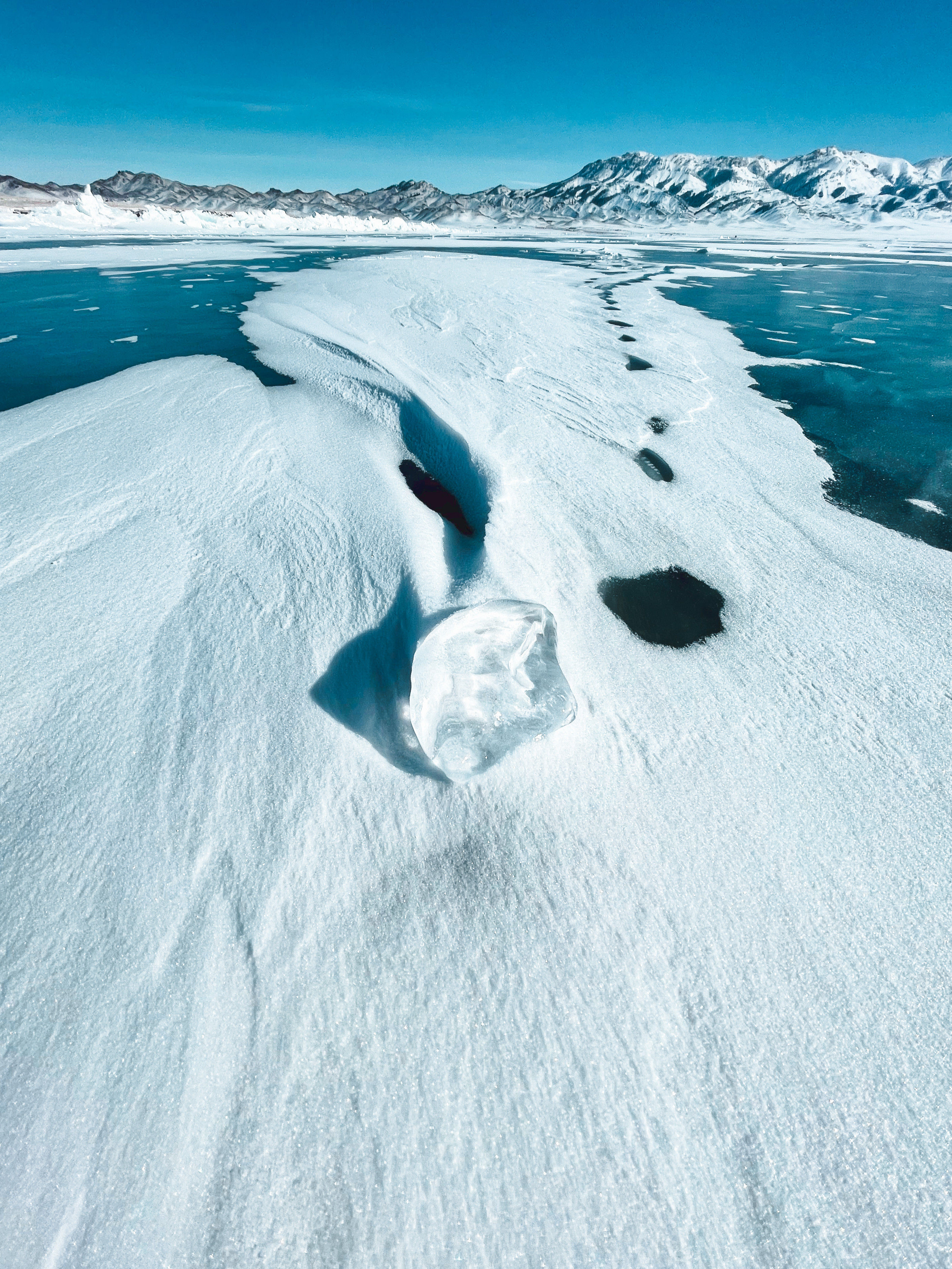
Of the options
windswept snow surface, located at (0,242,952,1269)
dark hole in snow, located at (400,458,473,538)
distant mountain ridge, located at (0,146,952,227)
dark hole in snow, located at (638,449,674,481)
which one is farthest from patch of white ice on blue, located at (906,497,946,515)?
distant mountain ridge, located at (0,146,952,227)

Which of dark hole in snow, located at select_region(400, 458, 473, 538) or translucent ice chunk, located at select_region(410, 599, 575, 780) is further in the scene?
dark hole in snow, located at select_region(400, 458, 473, 538)

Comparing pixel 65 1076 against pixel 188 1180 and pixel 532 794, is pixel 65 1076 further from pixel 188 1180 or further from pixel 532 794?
pixel 532 794

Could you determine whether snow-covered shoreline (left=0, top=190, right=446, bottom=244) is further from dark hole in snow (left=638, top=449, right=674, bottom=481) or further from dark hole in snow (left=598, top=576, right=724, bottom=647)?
dark hole in snow (left=598, top=576, right=724, bottom=647)

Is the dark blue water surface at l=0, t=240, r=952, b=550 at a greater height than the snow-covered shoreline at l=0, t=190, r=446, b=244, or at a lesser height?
greater

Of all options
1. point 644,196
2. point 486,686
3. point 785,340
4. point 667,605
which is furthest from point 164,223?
point 644,196

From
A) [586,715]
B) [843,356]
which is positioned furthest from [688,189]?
[586,715]
